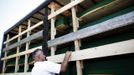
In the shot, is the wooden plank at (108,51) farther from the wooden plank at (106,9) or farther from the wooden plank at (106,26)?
the wooden plank at (106,9)

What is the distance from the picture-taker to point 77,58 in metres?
2.90

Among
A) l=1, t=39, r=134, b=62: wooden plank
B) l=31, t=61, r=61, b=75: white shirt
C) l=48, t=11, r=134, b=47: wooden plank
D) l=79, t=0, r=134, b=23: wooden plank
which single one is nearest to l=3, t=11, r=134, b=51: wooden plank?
l=48, t=11, r=134, b=47: wooden plank

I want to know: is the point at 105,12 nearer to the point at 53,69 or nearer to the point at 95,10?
the point at 95,10

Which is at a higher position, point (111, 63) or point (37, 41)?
point (37, 41)

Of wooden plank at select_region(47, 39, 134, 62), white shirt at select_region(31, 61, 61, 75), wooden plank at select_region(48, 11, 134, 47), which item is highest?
wooden plank at select_region(48, 11, 134, 47)

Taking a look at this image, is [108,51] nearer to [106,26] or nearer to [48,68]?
[106,26]

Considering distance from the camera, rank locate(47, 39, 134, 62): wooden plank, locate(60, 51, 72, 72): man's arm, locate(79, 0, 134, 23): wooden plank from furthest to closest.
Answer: locate(79, 0, 134, 23): wooden plank, locate(60, 51, 72, 72): man's arm, locate(47, 39, 134, 62): wooden plank

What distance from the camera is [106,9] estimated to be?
10.2 ft

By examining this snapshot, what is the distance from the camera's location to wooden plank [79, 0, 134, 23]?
2840 millimetres

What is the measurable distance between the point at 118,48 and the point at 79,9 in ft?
6.77

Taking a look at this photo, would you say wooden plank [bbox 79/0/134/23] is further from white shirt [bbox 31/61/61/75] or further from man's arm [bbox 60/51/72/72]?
white shirt [bbox 31/61/61/75]

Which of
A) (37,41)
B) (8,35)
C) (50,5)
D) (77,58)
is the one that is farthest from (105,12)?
(8,35)

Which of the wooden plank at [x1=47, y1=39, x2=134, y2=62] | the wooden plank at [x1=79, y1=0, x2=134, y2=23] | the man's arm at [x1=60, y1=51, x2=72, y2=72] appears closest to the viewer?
the wooden plank at [x1=47, y1=39, x2=134, y2=62]

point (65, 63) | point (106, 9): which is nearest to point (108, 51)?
point (65, 63)
